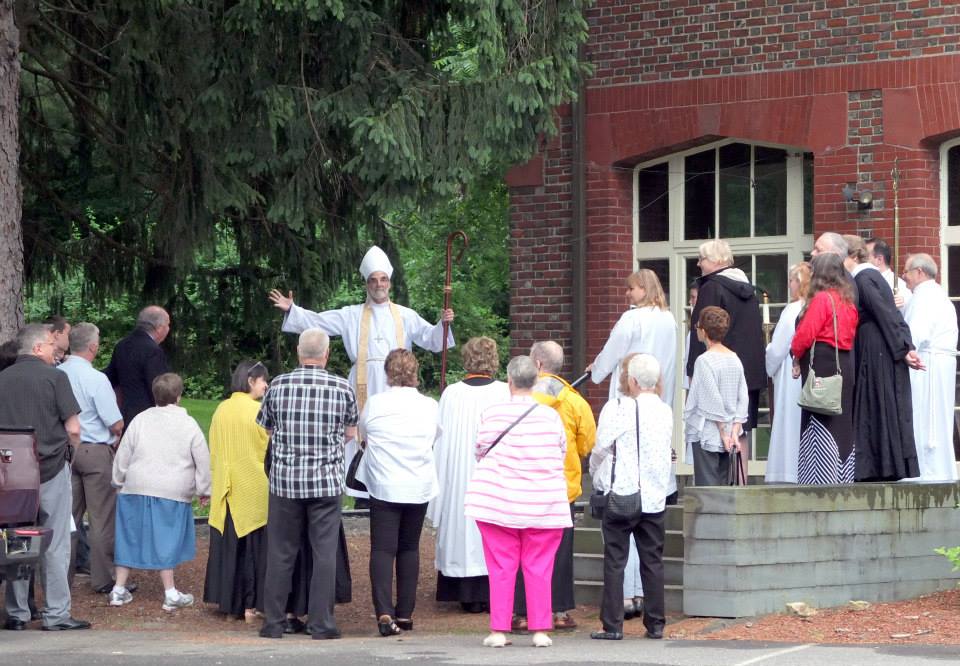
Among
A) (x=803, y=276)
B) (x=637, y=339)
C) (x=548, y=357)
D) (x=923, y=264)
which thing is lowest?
(x=548, y=357)

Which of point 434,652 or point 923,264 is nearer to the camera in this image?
point 434,652

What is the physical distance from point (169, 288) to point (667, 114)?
5.51m

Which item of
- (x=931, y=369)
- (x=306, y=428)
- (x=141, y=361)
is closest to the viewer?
(x=306, y=428)

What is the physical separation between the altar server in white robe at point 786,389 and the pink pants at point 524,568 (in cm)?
263

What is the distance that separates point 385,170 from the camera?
12.9 meters

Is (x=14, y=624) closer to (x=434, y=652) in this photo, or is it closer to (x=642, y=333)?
(x=434, y=652)

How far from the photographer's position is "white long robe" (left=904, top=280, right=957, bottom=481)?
11656 mm

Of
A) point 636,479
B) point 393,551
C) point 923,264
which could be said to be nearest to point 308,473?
point 393,551

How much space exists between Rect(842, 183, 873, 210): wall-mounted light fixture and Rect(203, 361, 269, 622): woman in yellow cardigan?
572 centimetres

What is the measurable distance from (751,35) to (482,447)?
6751 millimetres

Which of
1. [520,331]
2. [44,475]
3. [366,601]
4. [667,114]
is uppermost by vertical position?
[667,114]

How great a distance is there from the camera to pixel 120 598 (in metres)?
11.4

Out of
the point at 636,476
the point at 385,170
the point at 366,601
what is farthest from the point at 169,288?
the point at 636,476

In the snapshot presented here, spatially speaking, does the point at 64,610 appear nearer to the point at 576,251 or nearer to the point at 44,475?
the point at 44,475
